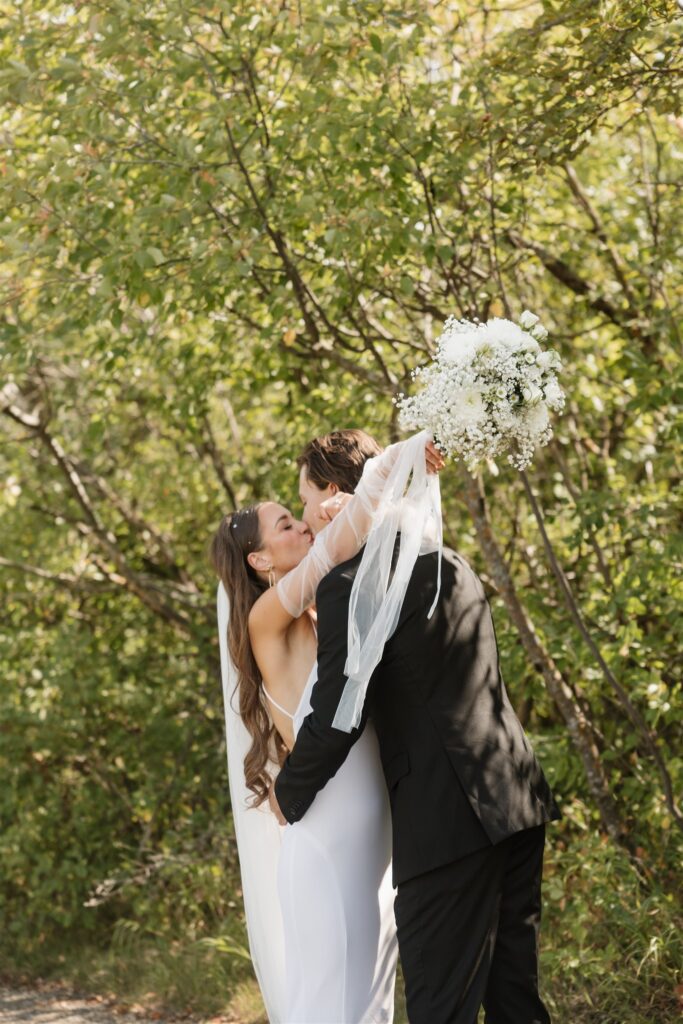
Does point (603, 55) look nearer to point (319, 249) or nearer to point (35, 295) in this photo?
point (319, 249)

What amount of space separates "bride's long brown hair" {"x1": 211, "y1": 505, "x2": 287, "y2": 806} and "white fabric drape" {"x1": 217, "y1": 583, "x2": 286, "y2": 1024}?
0.08 m

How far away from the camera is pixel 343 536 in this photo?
3.34 meters

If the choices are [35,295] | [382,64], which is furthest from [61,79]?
[382,64]

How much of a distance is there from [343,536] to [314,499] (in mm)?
267

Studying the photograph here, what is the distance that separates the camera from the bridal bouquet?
10.0ft

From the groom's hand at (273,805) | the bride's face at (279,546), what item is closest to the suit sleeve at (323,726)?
the groom's hand at (273,805)

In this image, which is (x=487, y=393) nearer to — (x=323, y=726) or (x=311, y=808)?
(x=323, y=726)

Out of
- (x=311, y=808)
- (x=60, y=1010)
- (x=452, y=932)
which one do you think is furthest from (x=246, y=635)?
(x=60, y=1010)

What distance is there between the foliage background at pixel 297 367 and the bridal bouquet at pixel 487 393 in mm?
1672

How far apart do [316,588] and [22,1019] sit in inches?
145

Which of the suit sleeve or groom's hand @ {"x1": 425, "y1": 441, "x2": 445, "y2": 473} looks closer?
the suit sleeve

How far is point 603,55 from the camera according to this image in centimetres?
433

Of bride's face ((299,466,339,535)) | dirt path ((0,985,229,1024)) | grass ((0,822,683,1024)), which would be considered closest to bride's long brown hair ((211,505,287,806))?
bride's face ((299,466,339,535))

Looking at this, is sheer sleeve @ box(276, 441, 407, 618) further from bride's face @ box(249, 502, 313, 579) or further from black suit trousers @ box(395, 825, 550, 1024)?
black suit trousers @ box(395, 825, 550, 1024)
